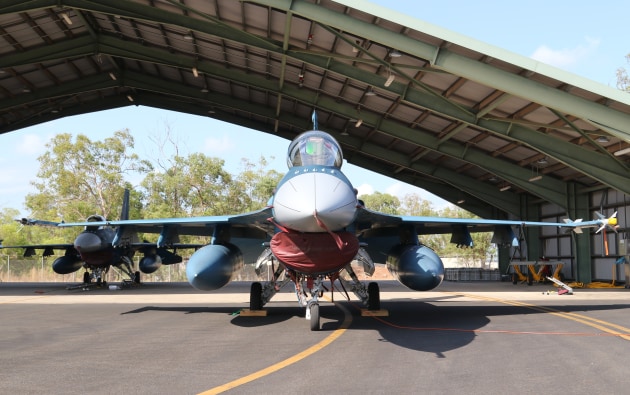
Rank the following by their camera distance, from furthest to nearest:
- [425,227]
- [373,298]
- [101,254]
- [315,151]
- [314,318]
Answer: [101,254]
[425,227]
[373,298]
[314,318]
[315,151]

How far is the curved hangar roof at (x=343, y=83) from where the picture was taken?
624 inches

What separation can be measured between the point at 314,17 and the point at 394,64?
4295mm

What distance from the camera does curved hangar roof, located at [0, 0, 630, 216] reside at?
52.0ft

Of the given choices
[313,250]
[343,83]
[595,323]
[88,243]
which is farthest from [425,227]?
[88,243]

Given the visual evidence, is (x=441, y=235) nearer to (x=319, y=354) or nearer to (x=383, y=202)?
(x=383, y=202)

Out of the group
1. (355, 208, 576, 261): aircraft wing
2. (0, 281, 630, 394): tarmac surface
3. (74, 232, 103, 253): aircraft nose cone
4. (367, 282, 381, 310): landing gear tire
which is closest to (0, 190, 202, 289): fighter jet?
(74, 232, 103, 253): aircraft nose cone

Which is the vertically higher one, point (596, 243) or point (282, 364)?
point (596, 243)

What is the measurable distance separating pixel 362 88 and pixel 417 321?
13.7 metres

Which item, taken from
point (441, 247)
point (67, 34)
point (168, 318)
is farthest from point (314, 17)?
point (441, 247)

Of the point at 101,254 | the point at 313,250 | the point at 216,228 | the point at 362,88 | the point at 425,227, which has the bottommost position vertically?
the point at 101,254

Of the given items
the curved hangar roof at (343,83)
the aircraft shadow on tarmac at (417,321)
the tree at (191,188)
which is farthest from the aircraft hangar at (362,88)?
the tree at (191,188)

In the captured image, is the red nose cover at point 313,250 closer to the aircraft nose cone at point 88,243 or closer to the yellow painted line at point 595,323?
the yellow painted line at point 595,323

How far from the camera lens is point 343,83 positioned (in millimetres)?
23125

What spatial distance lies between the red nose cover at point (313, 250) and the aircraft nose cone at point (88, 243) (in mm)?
18582
